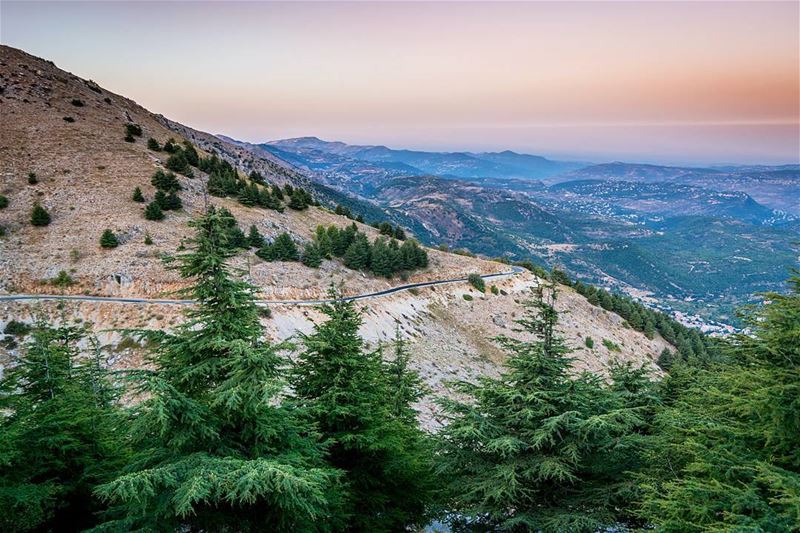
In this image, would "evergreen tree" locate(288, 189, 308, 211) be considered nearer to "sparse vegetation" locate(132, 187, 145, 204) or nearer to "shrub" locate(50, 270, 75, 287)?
"sparse vegetation" locate(132, 187, 145, 204)

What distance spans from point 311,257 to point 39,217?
2765cm

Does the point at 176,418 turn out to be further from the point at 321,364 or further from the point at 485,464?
the point at 485,464

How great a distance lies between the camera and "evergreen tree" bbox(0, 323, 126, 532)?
917cm

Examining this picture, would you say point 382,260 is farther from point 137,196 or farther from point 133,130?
point 133,130

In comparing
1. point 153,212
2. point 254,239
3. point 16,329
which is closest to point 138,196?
point 153,212

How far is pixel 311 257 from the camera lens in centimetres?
4922

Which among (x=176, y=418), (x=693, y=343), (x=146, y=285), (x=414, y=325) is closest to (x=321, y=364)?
(x=176, y=418)

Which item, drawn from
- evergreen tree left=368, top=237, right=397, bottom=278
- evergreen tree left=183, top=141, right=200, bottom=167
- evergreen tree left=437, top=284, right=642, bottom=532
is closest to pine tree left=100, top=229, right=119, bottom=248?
evergreen tree left=368, top=237, right=397, bottom=278

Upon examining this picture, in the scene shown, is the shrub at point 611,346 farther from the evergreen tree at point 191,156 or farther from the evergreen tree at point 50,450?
A: the evergreen tree at point 191,156

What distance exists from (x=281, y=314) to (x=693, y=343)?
250 ft

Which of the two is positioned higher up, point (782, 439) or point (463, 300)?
point (782, 439)

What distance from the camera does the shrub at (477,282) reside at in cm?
6047

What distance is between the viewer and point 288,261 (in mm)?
A: 48656

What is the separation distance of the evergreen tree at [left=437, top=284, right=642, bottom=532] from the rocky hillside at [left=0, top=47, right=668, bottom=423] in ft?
51.8
